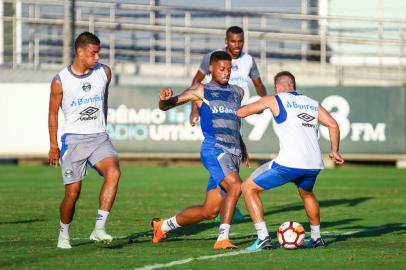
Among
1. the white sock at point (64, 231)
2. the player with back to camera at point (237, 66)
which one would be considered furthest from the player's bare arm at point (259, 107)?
the player with back to camera at point (237, 66)

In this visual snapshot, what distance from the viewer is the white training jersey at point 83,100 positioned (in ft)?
37.3

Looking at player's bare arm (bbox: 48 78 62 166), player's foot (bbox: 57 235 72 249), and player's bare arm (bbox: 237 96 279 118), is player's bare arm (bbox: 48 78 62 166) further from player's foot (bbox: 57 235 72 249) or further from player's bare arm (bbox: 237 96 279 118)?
player's bare arm (bbox: 237 96 279 118)

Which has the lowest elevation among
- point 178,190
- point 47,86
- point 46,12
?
point 178,190

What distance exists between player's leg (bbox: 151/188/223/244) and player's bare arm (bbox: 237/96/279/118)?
1.12 meters

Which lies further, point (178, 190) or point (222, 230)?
point (178, 190)

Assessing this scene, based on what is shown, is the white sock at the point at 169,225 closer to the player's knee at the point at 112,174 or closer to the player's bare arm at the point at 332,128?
the player's knee at the point at 112,174

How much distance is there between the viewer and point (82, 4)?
95.4 feet

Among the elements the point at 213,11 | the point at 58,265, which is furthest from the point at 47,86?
the point at 58,265

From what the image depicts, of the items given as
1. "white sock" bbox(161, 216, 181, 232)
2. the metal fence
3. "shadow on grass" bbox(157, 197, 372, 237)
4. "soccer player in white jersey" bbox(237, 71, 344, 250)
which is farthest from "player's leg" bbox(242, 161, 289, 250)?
the metal fence

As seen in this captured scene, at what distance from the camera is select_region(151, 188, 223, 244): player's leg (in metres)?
11.4

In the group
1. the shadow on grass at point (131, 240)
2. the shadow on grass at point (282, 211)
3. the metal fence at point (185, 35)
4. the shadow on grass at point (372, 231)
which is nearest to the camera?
the shadow on grass at point (131, 240)

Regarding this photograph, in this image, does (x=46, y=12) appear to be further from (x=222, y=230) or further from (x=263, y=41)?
(x=222, y=230)

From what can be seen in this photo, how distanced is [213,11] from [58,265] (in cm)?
2114

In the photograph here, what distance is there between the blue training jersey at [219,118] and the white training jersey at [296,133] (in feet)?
2.22
